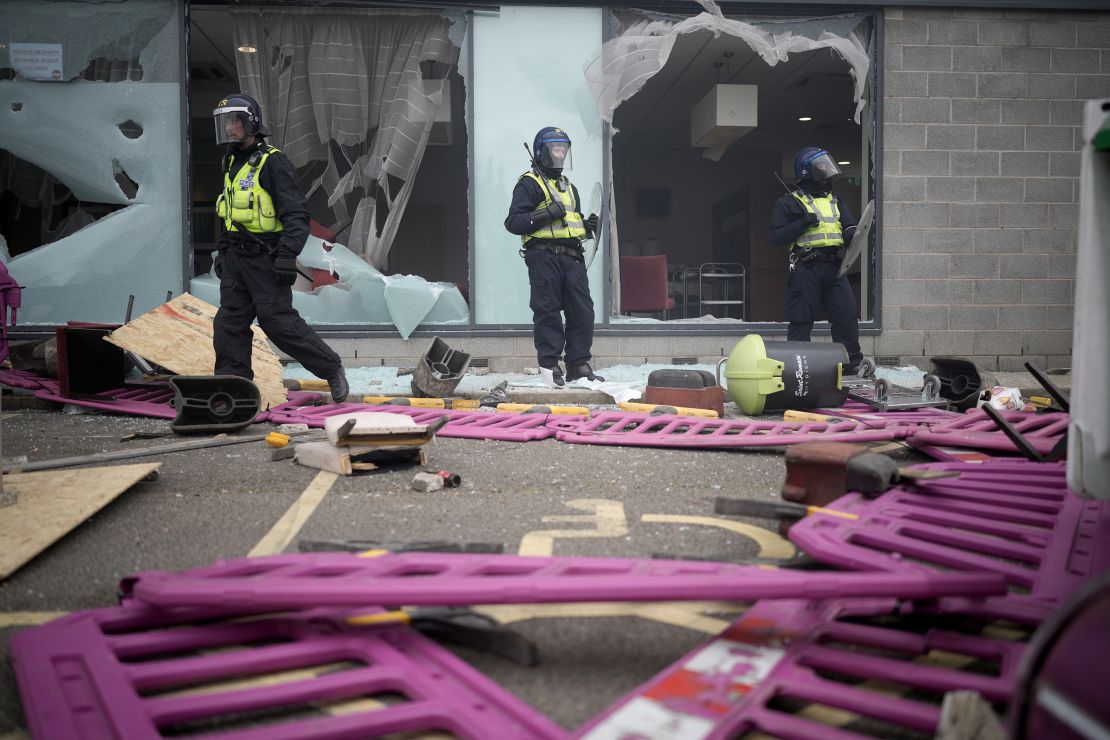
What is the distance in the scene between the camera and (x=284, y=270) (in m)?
6.42

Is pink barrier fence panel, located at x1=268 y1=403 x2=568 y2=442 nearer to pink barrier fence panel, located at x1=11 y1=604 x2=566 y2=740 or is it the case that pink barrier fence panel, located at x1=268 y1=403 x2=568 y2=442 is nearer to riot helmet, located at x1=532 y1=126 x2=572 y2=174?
riot helmet, located at x1=532 y1=126 x2=572 y2=174

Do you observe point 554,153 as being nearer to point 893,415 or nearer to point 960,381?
point 893,415

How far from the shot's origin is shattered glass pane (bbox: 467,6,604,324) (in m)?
9.42

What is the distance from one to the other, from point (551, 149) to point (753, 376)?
120 inches

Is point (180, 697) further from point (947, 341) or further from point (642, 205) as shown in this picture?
point (642, 205)

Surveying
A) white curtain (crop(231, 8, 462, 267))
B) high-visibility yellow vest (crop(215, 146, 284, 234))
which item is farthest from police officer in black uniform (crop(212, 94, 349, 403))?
white curtain (crop(231, 8, 462, 267))

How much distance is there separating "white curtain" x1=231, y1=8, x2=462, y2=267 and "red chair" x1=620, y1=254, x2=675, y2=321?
347cm

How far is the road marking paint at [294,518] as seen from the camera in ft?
9.95

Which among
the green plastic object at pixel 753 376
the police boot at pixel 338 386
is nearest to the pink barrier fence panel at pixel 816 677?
the green plastic object at pixel 753 376

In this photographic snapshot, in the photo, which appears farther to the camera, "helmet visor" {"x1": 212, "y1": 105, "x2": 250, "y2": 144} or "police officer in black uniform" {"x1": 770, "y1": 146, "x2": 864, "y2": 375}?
"police officer in black uniform" {"x1": 770, "y1": 146, "x2": 864, "y2": 375}

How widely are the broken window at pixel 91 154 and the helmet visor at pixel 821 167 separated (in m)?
6.69

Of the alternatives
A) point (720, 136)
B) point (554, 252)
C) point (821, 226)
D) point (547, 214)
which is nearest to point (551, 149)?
point (547, 214)

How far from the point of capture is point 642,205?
719 inches

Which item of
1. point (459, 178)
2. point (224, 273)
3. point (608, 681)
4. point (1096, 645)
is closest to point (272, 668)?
point (608, 681)
